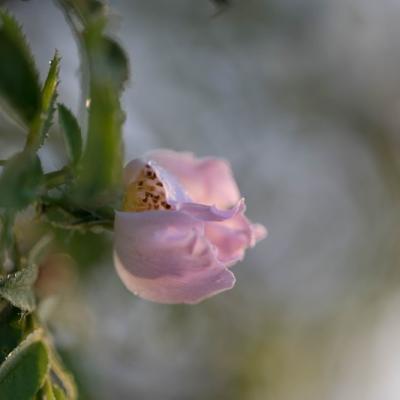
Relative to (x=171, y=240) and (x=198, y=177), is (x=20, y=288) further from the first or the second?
(x=198, y=177)

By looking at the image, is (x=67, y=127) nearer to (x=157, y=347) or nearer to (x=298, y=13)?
(x=157, y=347)

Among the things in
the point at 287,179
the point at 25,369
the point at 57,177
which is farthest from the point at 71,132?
the point at 287,179

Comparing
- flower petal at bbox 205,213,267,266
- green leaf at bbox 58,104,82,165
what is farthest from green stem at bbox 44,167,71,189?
flower petal at bbox 205,213,267,266

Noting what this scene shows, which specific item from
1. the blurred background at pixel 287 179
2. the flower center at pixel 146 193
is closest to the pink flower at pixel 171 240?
the flower center at pixel 146 193

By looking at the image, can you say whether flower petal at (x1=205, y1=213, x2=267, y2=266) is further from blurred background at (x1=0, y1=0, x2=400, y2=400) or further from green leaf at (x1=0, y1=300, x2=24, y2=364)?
blurred background at (x1=0, y1=0, x2=400, y2=400)

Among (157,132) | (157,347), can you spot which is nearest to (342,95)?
(157,132)
